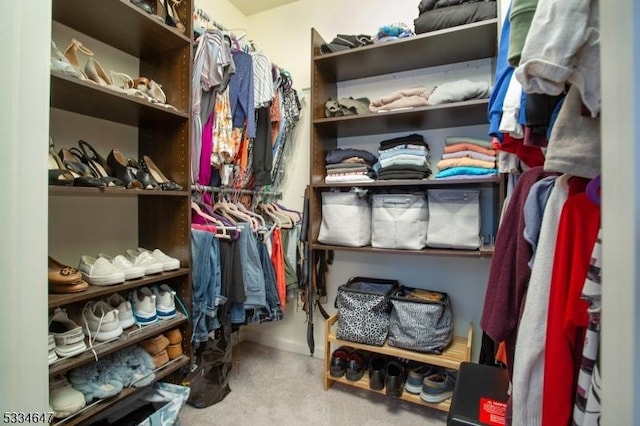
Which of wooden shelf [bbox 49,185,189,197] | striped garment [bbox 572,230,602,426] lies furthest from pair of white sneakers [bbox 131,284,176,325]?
striped garment [bbox 572,230,602,426]

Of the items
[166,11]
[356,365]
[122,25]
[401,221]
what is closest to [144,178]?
[122,25]

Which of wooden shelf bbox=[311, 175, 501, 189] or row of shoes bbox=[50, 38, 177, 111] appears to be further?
wooden shelf bbox=[311, 175, 501, 189]

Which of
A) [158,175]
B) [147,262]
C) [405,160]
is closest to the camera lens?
[147,262]

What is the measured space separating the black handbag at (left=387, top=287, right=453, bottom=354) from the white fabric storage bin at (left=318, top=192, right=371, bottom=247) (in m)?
0.42

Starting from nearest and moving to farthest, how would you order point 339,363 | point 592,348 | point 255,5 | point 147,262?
point 592,348 < point 147,262 < point 339,363 < point 255,5

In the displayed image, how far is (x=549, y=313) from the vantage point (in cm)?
61

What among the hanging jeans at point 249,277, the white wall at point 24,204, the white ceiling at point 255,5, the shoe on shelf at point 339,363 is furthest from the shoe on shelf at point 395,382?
the white ceiling at point 255,5

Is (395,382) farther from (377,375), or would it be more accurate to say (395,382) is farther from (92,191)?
(92,191)

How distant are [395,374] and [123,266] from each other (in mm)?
1581

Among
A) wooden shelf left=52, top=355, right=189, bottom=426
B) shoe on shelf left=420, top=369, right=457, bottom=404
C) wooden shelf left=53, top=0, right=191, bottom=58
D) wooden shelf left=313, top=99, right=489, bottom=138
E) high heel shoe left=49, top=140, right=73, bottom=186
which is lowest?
shoe on shelf left=420, top=369, right=457, bottom=404

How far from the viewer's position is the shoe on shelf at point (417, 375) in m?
1.77

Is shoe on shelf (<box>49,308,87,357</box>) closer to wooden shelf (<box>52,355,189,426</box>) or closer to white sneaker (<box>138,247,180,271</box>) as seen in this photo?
wooden shelf (<box>52,355,189,426</box>)

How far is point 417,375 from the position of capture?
5.90 ft

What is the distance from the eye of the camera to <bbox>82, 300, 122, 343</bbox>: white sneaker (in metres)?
1.23
